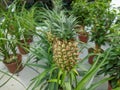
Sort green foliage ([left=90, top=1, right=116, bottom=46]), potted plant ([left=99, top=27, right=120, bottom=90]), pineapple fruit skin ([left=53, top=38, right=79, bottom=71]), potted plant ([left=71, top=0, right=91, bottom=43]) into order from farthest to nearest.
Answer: potted plant ([left=71, top=0, right=91, bottom=43])
green foliage ([left=90, top=1, right=116, bottom=46])
potted plant ([left=99, top=27, right=120, bottom=90])
pineapple fruit skin ([left=53, top=38, right=79, bottom=71])

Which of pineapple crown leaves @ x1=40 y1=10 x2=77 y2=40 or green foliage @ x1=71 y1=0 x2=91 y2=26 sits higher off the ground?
green foliage @ x1=71 y1=0 x2=91 y2=26

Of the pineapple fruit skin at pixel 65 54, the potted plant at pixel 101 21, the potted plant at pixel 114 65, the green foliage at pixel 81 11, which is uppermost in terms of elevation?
the green foliage at pixel 81 11

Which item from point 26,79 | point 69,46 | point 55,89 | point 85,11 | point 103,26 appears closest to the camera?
point 69,46

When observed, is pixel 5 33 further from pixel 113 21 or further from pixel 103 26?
pixel 113 21

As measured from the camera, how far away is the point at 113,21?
1610mm

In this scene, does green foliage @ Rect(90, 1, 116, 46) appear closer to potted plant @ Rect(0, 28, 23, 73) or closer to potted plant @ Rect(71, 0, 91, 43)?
potted plant @ Rect(71, 0, 91, 43)

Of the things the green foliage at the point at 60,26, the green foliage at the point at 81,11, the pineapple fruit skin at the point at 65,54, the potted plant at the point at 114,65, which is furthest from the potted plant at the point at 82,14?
the pineapple fruit skin at the point at 65,54

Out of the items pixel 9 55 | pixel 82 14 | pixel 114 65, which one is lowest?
pixel 114 65

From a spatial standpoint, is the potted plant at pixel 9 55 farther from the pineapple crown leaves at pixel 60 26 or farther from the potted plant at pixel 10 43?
the pineapple crown leaves at pixel 60 26

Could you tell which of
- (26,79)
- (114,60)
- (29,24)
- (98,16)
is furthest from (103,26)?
(26,79)

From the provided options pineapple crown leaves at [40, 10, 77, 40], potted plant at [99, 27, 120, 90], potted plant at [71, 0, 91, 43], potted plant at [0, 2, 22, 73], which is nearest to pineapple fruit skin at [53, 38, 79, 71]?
potted plant at [99, 27, 120, 90]

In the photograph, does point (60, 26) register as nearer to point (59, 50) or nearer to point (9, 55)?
point (9, 55)

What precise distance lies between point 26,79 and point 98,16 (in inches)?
33.3

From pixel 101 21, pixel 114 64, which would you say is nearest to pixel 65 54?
pixel 114 64
